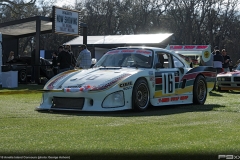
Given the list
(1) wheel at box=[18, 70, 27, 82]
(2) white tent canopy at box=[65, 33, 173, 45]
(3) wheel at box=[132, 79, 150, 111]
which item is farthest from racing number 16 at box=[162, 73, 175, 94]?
(2) white tent canopy at box=[65, 33, 173, 45]

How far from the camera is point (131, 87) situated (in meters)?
9.69

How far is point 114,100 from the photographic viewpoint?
9.47 metres

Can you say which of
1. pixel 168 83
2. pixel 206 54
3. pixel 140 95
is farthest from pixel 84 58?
pixel 140 95

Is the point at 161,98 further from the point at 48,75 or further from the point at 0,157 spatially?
the point at 48,75

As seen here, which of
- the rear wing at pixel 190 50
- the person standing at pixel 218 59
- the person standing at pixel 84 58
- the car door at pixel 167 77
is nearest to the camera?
the car door at pixel 167 77

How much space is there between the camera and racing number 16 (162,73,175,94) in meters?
10.9

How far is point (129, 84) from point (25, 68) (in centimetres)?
1312

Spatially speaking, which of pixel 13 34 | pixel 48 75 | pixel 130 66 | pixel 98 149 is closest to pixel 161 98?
pixel 130 66

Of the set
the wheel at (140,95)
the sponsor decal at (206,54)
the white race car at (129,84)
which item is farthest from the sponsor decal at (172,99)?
the sponsor decal at (206,54)

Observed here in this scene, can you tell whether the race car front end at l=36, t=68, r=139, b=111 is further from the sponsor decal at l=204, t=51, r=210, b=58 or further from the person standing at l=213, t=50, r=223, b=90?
the person standing at l=213, t=50, r=223, b=90

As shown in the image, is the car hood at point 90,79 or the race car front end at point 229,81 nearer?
the car hood at point 90,79

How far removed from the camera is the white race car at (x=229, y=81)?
17.7 metres

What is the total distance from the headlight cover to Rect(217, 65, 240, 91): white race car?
918cm

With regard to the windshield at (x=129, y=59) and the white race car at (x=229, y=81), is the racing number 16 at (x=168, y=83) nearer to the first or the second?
the windshield at (x=129, y=59)
